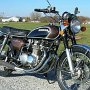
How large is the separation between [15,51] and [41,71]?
0.95 metres

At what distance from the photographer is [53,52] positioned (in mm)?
5695

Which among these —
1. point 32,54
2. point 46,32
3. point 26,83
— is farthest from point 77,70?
point 26,83

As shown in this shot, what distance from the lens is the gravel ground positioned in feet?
19.3

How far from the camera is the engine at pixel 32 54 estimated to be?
5754mm

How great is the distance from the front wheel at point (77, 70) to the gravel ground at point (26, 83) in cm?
38

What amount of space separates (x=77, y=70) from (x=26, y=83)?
139cm

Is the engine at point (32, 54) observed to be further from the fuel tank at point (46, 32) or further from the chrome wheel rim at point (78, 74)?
the chrome wheel rim at point (78, 74)

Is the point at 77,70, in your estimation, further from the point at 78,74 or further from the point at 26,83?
the point at 26,83

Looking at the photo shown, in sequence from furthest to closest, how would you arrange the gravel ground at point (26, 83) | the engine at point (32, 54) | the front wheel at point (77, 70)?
1. the gravel ground at point (26, 83)
2. the engine at point (32, 54)
3. the front wheel at point (77, 70)

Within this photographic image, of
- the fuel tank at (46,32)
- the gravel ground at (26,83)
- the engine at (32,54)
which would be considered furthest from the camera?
the gravel ground at (26,83)

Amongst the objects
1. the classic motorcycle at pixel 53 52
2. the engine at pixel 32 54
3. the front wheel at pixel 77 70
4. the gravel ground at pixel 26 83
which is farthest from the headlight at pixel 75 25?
the gravel ground at pixel 26 83

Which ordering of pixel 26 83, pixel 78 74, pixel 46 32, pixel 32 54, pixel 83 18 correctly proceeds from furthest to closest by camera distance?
pixel 26 83 < pixel 32 54 < pixel 46 32 < pixel 83 18 < pixel 78 74

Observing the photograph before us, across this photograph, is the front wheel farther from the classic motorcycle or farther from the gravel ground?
the gravel ground

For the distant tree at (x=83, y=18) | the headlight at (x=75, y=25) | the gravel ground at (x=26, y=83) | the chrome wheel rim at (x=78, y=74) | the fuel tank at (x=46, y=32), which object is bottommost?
the gravel ground at (x=26, y=83)
